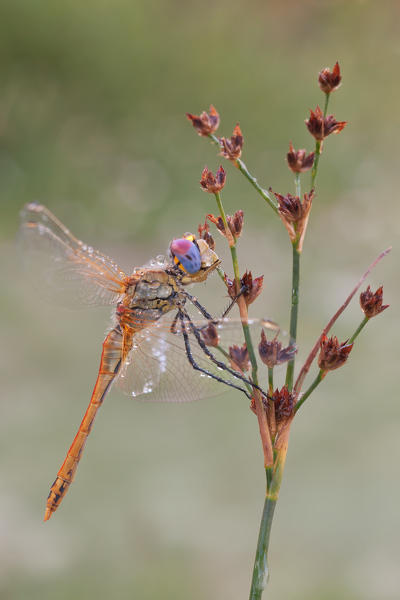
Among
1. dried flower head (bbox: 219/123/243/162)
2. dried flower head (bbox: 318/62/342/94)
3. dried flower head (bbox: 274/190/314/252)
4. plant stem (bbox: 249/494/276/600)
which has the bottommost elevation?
plant stem (bbox: 249/494/276/600)

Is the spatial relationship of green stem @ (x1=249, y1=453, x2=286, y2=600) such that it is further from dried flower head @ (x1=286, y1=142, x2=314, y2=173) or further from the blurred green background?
the blurred green background

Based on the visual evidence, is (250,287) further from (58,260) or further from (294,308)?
(58,260)

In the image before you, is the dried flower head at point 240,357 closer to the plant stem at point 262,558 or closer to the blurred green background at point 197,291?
the plant stem at point 262,558

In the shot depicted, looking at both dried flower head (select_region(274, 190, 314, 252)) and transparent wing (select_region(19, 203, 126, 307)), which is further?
transparent wing (select_region(19, 203, 126, 307))

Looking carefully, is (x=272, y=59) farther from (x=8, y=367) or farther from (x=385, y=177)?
(x=8, y=367)

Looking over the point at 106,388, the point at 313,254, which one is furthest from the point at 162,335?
the point at 313,254

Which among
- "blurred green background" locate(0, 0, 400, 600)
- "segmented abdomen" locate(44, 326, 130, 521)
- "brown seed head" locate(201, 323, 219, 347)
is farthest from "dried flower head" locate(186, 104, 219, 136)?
"blurred green background" locate(0, 0, 400, 600)

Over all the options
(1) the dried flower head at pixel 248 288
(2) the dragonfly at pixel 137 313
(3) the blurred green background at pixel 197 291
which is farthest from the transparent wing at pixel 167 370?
(3) the blurred green background at pixel 197 291
